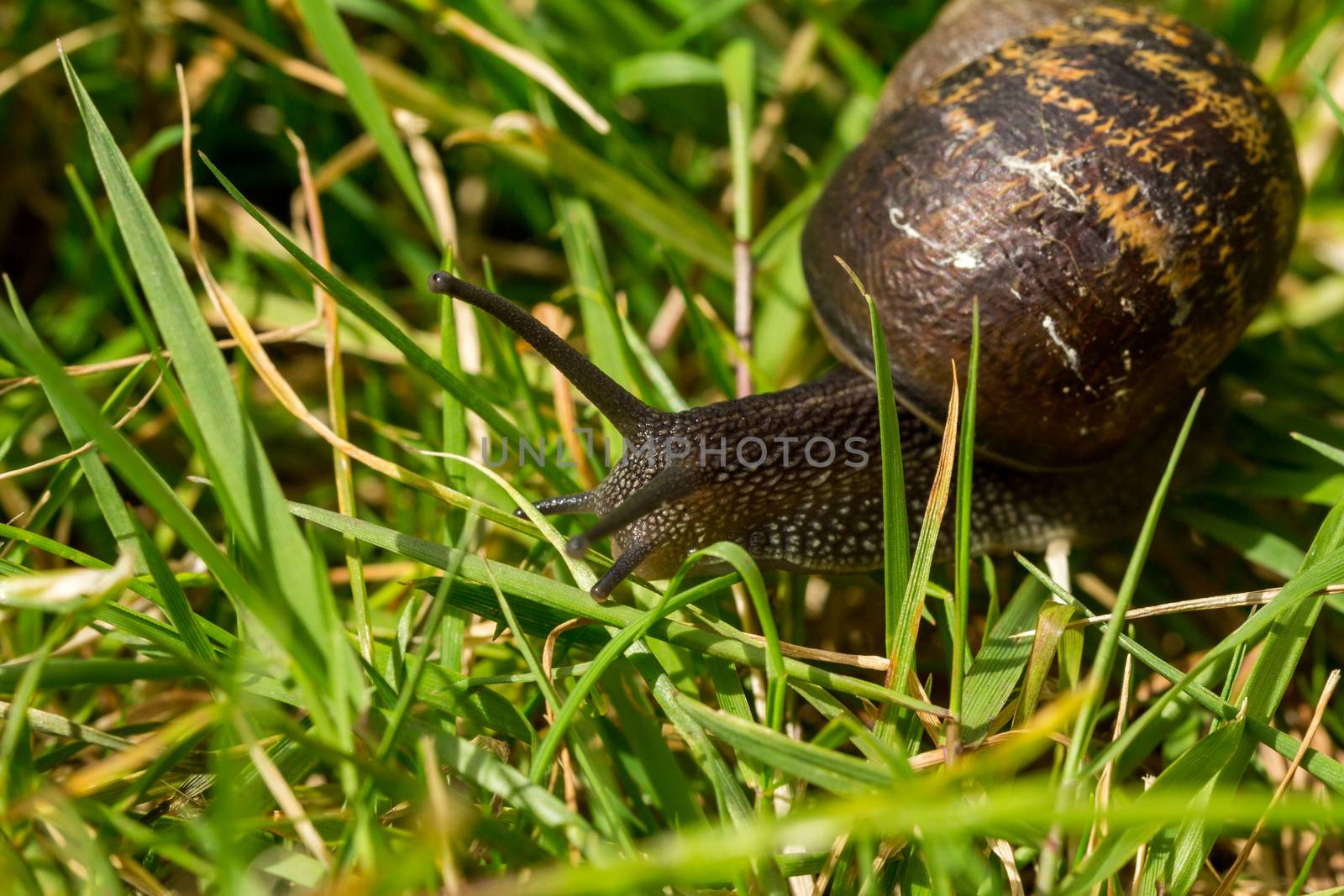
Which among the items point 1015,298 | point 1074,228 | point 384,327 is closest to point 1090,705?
point 1015,298

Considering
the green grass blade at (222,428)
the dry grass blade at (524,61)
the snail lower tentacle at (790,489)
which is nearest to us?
the green grass blade at (222,428)

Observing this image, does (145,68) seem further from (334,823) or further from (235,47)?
(334,823)

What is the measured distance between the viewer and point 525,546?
89.3 inches

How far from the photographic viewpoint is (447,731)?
1726mm

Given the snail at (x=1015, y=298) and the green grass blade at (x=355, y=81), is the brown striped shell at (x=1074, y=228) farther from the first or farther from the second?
the green grass blade at (x=355, y=81)

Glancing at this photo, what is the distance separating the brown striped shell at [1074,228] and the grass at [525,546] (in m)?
0.32

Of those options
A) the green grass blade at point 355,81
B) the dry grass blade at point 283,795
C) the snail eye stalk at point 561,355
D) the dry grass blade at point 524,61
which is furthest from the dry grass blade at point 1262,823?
the green grass blade at point 355,81

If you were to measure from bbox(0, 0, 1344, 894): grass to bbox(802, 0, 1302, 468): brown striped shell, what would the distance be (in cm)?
32

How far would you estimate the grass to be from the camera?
150 centimetres

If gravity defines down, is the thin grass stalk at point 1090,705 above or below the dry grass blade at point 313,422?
below

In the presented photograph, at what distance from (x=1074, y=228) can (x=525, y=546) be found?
1.36m

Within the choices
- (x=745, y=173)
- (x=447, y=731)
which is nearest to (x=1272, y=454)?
(x=745, y=173)

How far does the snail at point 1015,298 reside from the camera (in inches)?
78.6

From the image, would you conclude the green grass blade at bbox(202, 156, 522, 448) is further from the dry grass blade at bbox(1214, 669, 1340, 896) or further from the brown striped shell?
the dry grass blade at bbox(1214, 669, 1340, 896)
